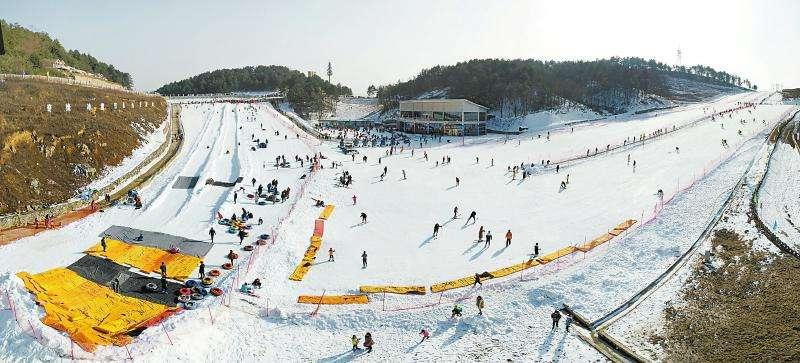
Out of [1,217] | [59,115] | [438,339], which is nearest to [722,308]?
[438,339]

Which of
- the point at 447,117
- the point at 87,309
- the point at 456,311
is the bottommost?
the point at 456,311

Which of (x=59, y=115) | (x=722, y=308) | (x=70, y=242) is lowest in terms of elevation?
(x=722, y=308)

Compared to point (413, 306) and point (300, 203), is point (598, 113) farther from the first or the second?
point (413, 306)

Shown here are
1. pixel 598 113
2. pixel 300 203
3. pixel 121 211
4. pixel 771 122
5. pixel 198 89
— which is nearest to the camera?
pixel 121 211

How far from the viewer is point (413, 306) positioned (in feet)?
67.8

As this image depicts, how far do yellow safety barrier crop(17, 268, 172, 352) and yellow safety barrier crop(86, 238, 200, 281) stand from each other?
2338 mm

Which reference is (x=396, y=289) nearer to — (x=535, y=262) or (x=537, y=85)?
(x=535, y=262)

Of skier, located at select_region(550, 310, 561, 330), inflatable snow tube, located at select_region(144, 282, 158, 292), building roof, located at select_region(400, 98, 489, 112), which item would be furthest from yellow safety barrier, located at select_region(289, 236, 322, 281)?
building roof, located at select_region(400, 98, 489, 112)

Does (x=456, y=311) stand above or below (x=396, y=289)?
above

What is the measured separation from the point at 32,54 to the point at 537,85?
93.7m

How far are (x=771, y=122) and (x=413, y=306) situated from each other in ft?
217

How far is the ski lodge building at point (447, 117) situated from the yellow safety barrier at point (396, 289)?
6304 centimetres

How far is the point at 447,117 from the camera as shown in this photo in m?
84.8

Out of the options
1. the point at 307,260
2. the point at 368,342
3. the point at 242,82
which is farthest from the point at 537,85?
the point at 242,82
